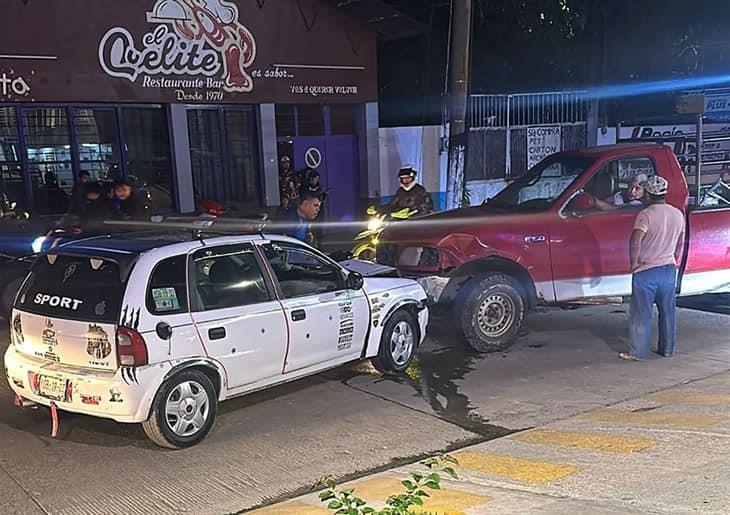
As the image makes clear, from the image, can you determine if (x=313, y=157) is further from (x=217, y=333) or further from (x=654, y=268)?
(x=217, y=333)

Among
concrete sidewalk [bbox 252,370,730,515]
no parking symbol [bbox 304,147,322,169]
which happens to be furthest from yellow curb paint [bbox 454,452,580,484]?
no parking symbol [bbox 304,147,322,169]

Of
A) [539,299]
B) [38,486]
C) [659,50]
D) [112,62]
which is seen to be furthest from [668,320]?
[659,50]

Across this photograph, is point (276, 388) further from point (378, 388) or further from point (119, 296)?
point (119, 296)

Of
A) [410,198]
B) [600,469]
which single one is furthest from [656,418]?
[410,198]

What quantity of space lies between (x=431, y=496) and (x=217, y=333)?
7.17 ft

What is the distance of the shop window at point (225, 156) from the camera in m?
14.9

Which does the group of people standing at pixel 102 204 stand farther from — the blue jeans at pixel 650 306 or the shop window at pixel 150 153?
the blue jeans at pixel 650 306

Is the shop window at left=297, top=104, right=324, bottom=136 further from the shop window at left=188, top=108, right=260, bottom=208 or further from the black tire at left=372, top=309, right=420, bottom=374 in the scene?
the black tire at left=372, top=309, right=420, bottom=374

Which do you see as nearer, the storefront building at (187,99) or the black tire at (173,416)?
the black tire at (173,416)

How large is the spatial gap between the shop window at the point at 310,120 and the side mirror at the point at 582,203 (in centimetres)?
921

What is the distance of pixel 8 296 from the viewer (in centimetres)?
973

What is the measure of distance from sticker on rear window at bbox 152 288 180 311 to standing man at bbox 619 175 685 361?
15.4ft

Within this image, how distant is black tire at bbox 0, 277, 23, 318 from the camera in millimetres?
9672

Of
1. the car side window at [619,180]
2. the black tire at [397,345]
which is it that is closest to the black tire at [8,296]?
the black tire at [397,345]
